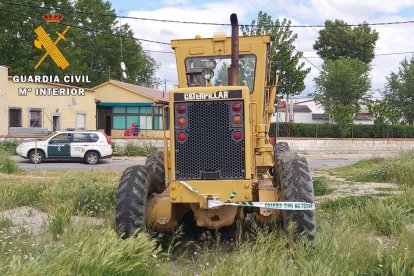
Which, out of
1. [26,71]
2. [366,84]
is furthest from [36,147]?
[366,84]

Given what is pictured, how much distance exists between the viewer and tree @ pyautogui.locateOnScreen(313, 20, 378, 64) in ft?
187

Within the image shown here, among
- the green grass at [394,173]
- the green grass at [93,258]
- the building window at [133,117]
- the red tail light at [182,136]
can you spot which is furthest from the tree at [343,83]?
the green grass at [93,258]

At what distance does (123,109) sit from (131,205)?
1515 inches

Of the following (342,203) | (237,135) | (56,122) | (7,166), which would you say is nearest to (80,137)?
(7,166)

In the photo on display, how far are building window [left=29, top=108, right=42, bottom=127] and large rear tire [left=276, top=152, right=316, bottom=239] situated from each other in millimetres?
30839

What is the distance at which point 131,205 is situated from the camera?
6.70 meters

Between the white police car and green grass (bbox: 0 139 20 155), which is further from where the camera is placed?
green grass (bbox: 0 139 20 155)

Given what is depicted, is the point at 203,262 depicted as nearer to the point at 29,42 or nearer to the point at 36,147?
the point at 36,147

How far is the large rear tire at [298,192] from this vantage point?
21.2 feet

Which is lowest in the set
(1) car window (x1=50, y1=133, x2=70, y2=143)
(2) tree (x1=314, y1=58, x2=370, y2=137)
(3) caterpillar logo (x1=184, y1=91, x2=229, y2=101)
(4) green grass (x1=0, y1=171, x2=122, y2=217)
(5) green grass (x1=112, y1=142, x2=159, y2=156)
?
(4) green grass (x1=0, y1=171, x2=122, y2=217)

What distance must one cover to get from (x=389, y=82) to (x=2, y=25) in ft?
118

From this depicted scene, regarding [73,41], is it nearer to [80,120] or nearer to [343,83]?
[80,120]

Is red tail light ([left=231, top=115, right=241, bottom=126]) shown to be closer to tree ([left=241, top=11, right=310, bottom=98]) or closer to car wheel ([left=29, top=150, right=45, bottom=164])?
car wheel ([left=29, top=150, right=45, bottom=164])

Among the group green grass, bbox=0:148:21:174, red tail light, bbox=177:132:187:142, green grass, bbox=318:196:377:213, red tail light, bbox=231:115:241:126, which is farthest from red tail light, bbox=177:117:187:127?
green grass, bbox=0:148:21:174
